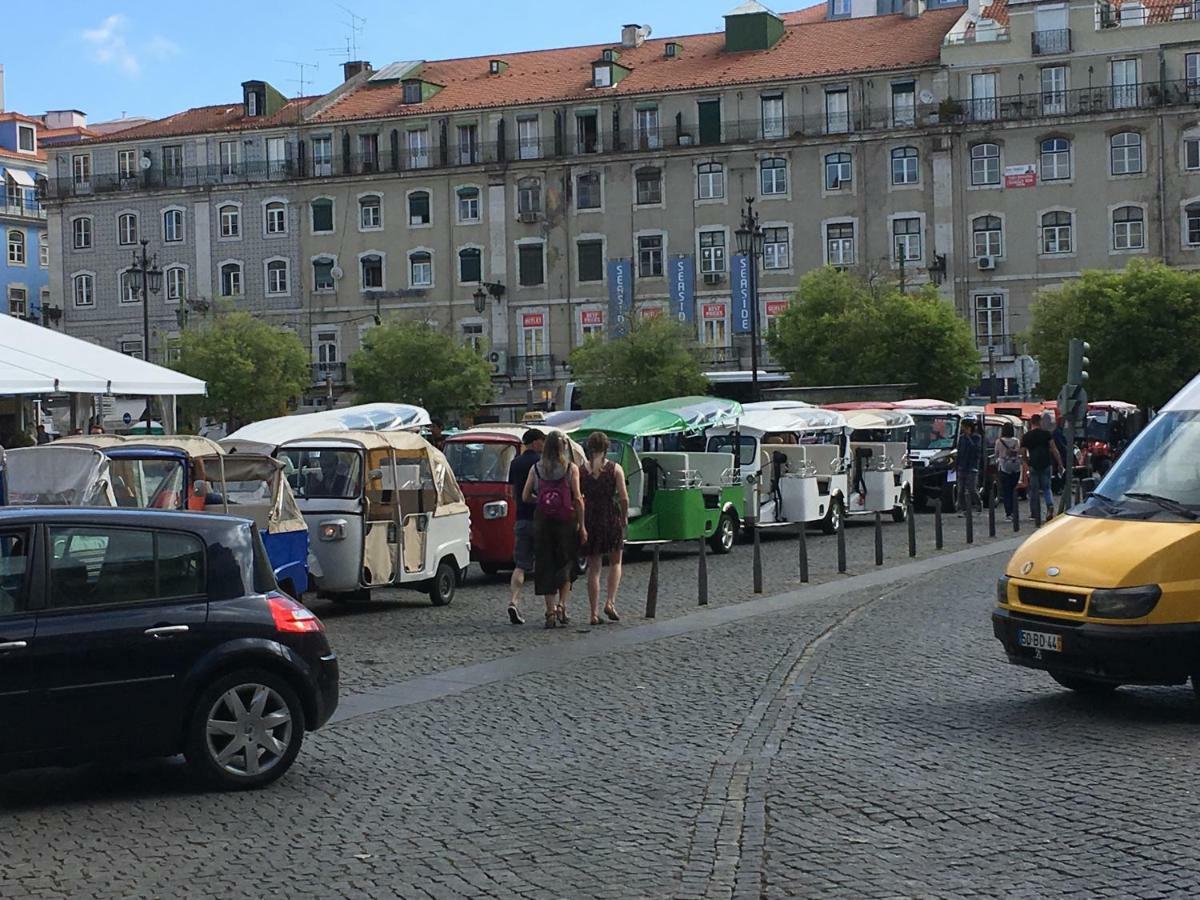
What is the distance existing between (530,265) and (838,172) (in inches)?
556

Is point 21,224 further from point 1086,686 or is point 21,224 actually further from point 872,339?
point 1086,686

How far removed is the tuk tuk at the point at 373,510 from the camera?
19219 mm

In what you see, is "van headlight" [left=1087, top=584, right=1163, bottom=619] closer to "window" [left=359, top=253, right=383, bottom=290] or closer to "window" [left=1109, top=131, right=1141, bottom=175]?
"window" [left=1109, top=131, right=1141, bottom=175]

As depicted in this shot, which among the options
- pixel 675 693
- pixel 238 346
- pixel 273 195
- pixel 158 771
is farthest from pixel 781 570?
pixel 273 195

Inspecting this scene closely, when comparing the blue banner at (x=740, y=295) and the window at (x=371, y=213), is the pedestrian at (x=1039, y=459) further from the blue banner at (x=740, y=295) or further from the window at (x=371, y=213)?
the window at (x=371, y=213)

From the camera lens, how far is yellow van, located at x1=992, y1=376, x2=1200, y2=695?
36.1ft

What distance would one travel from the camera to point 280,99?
3413 inches

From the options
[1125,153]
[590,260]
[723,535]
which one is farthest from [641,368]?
[723,535]

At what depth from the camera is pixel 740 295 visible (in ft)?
246

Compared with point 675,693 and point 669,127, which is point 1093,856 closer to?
point 675,693

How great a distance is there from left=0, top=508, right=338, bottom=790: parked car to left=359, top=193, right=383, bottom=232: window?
2848 inches

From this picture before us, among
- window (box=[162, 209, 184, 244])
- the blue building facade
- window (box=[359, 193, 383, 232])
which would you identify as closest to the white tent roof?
window (box=[359, 193, 383, 232])

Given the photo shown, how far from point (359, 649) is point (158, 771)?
616 centimetres

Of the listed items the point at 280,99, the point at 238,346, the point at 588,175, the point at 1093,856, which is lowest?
the point at 1093,856
